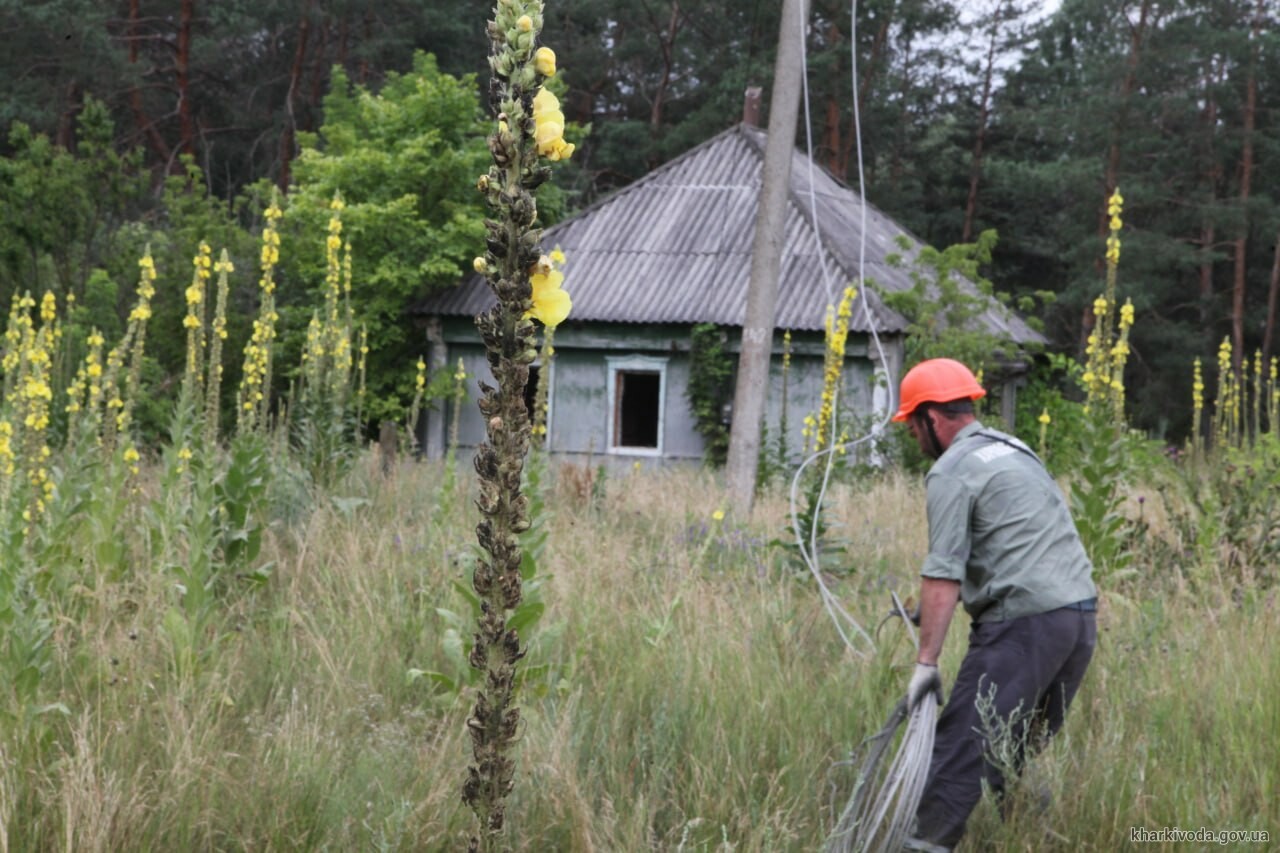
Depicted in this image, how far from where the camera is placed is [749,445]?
35.0 feet

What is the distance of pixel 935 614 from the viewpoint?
4.65 metres

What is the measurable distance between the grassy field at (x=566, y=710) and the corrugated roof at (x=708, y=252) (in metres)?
11.7

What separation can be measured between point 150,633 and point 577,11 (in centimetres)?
2796

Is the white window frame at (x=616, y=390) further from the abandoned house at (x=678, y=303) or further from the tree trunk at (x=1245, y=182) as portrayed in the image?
the tree trunk at (x=1245, y=182)

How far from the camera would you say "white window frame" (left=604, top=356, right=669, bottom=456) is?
19875mm

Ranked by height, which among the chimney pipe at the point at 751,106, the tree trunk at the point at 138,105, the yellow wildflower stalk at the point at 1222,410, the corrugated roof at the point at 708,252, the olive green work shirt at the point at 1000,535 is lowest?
the olive green work shirt at the point at 1000,535

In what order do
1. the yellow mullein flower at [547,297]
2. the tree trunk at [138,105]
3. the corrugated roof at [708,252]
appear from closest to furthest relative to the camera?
1. the yellow mullein flower at [547,297]
2. the corrugated roof at [708,252]
3. the tree trunk at [138,105]

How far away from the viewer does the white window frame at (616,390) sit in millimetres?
19875

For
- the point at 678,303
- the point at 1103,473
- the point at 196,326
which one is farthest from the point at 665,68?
the point at 196,326

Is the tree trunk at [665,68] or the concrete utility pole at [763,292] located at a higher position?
the tree trunk at [665,68]

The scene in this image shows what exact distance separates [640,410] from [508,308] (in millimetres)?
21523

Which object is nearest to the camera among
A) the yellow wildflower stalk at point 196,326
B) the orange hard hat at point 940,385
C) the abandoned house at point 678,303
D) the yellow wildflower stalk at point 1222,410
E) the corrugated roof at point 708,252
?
the orange hard hat at point 940,385

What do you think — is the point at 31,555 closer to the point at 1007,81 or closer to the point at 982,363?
the point at 982,363

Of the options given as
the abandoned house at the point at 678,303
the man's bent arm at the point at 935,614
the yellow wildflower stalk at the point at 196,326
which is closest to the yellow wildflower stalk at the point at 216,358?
the yellow wildflower stalk at the point at 196,326
